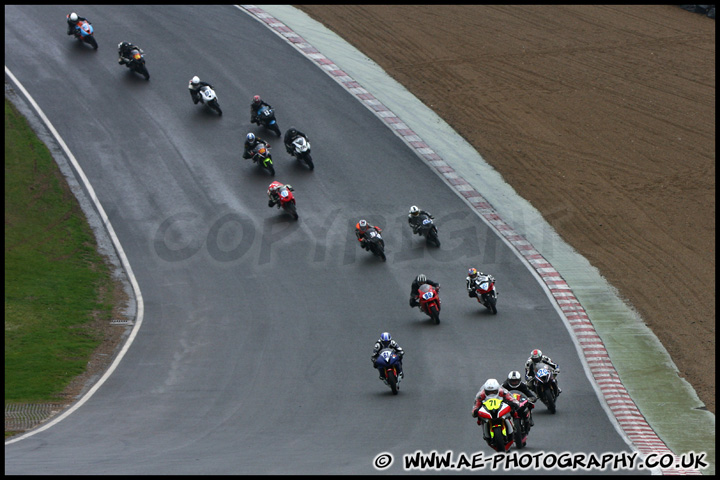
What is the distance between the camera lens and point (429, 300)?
88.1 ft

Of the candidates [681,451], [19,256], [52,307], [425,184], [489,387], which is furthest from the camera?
[425,184]

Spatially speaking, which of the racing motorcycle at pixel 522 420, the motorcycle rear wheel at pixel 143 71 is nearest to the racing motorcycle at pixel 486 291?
the racing motorcycle at pixel 522 420

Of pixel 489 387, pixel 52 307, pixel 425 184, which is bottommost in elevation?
pixel 52 307

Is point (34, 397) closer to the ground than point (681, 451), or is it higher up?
closer to the ground

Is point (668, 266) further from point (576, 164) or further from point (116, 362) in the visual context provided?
point (116, 362)

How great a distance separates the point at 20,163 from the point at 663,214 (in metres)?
25.4

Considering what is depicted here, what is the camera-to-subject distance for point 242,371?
82.1ft

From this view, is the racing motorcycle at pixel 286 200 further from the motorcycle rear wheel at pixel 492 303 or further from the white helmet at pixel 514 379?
the white helmet at pixel 514 379

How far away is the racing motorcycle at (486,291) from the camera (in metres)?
27.5

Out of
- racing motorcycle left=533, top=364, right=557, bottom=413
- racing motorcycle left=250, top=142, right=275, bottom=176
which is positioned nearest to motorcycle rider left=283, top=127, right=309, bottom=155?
racing motorcycle left=250, top=142, right=275, bottom=176

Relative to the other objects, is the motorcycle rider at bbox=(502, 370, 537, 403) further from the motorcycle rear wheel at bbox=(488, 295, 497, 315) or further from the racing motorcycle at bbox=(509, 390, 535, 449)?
the motorcycle rear wheel at bbox=(488, 295, 497, 315)

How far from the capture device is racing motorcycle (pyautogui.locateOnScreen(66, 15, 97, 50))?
45.5m

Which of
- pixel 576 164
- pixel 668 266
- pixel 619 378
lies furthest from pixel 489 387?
pixel 576 164

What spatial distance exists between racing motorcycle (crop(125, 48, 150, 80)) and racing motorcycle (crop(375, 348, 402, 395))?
25.9m
